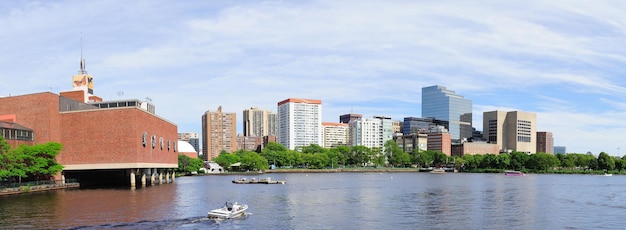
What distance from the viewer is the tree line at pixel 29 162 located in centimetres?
8656

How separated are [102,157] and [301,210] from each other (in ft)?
182

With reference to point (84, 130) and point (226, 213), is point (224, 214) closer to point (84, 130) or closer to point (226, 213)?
point (226, 213)

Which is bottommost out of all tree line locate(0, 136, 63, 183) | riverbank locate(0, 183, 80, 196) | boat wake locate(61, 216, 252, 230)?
riverbank locate(0, 183, 80, 196)

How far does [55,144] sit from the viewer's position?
3947 inches

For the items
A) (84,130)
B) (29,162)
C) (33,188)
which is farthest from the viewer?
(84,130)

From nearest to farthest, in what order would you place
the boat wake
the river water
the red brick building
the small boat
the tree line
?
the boat wake
the river water
the small boat
the tree line
the red brick building

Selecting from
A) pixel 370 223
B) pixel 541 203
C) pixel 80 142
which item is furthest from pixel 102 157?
pixel 541 203

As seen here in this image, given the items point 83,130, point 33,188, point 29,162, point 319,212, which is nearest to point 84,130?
point 83,130

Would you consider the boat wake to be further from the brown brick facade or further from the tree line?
the brown brick facade

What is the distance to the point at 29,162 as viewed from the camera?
95562mm

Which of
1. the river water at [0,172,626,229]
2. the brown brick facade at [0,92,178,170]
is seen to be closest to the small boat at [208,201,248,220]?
the river water at [0,172,626,229]

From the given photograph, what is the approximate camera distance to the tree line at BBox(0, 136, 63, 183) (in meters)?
86.6

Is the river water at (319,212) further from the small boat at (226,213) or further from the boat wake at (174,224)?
the small boat at (226,213)

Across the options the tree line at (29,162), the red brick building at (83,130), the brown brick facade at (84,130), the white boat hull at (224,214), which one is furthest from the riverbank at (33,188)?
the white boat hull at (224,214)
